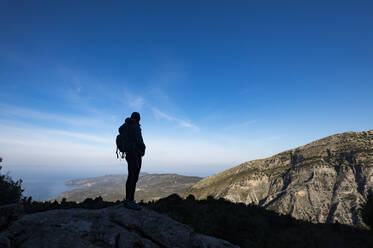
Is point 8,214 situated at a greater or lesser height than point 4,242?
greater

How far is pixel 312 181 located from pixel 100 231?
116608 mm

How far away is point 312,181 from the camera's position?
97.5 meters

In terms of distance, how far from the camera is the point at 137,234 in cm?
596

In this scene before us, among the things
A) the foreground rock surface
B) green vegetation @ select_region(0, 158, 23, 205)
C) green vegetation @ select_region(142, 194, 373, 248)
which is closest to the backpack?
the foreground rock surface

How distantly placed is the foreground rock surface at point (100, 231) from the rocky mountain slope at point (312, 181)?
86.8 meters

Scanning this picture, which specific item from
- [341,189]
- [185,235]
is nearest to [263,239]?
[185,235]

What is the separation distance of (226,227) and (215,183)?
118 m

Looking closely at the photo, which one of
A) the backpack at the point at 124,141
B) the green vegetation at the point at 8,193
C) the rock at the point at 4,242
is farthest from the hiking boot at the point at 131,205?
the green vegetation at the point at 8,193

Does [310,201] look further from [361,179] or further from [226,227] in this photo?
[226,227]

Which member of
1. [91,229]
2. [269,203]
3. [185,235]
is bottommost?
[269,203]

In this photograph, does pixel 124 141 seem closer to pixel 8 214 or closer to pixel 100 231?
pixel 100 231

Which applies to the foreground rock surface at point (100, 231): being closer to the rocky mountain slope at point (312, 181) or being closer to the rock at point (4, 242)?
the rock at point (4, 242)

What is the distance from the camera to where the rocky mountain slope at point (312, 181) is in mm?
82250

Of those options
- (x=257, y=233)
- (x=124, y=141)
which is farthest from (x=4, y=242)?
(x=257, y=233)
